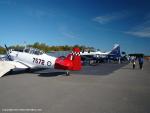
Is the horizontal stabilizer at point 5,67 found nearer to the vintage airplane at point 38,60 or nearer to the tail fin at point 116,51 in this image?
the vintage airplane at point 38,60

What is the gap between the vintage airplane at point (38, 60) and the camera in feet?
53.5

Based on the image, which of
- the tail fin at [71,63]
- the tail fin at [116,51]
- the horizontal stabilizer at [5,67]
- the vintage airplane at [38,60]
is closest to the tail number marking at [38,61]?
the vintage airplane at [38,60]

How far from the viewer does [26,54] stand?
720 inches

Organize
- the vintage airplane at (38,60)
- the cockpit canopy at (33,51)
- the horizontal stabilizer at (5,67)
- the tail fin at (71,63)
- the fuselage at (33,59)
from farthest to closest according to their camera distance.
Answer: the cockpit canopy at (33,51) → the fuselage at (33,59) → the vintage airplane at (38,60) → the tail fin at (71,63) → the horizontal stabilizer at (5,67)

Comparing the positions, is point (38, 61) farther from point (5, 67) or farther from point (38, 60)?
point (5, 67)

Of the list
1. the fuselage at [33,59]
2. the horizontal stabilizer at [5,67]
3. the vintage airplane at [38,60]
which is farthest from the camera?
the fuselage at [33,59]

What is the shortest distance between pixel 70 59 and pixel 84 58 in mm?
24612

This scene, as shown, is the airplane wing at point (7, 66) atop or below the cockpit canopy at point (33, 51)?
below

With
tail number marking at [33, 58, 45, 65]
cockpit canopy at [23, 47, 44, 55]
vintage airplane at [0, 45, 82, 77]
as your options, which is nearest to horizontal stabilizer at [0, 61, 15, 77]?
vintage airplane at [0, 45, 82, 77]

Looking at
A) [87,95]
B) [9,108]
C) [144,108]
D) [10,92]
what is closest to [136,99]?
[144,108]

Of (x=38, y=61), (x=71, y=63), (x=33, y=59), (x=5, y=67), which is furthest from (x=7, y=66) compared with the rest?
(x=71, y=63)

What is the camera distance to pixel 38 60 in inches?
695

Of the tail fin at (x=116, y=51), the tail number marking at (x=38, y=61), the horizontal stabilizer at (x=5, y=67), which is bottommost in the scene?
the horizontal stabilizer at (x=5, y=67)

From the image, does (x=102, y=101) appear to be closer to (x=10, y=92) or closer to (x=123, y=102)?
(x=123, y=102)
